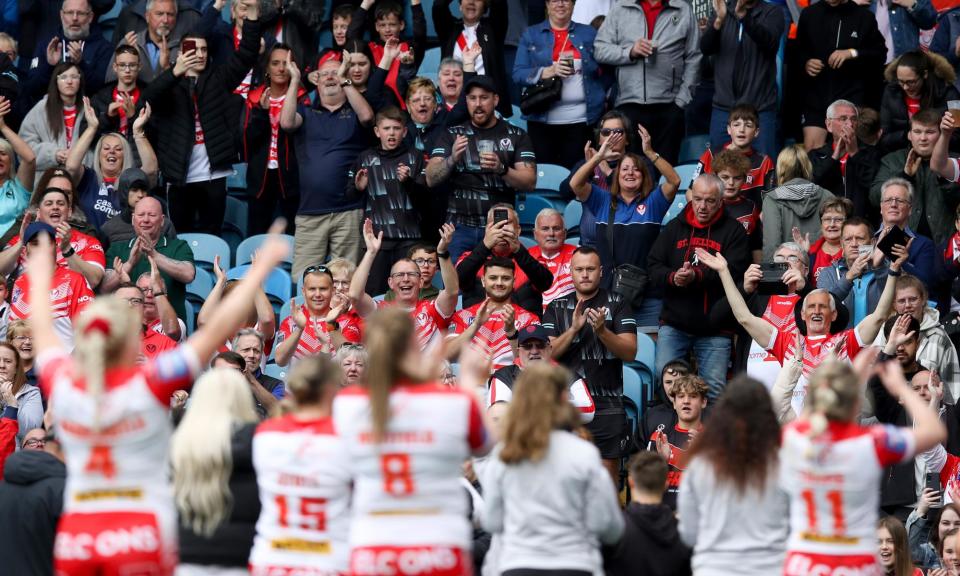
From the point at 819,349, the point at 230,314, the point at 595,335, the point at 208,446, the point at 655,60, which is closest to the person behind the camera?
the point at 230,314

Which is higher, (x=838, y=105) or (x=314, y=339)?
(x=838, y=105)

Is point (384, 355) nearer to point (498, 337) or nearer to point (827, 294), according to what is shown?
point (498, 337)

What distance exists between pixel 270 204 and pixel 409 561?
29.0 feet

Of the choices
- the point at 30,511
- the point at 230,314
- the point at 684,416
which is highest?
the point at 230,314

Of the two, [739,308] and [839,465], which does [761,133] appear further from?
[839,465]

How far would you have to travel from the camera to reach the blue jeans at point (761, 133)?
540 inches

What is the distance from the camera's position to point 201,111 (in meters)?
13.9

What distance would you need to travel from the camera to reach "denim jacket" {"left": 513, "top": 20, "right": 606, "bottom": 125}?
14.0 m

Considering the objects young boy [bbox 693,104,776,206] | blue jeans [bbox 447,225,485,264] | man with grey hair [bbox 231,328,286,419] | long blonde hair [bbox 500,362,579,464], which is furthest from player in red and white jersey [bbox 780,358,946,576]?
young boy [bbox 693,104,776,206]

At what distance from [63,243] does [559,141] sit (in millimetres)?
4726

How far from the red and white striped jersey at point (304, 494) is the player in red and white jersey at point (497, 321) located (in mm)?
4564

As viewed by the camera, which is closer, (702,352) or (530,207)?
(702,352)

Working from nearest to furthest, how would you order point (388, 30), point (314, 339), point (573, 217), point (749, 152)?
point (314, 339) → point (749, 152) → point (573, 217) → point (388, 30)

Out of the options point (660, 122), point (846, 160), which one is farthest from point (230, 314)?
point (660, 122)
